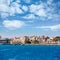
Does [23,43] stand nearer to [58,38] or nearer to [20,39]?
Result: [20,39]

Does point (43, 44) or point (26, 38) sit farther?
A: point (43, 44)

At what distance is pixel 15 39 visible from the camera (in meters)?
77.9

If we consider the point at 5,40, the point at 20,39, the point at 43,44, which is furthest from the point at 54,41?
the point at 5,40

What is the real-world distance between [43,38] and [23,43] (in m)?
7.14

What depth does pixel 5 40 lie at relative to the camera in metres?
79.0

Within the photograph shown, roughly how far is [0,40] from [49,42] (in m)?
16.7

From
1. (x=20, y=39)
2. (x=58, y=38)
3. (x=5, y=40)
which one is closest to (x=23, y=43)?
(x=20, y=39)

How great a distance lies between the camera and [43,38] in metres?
75.1

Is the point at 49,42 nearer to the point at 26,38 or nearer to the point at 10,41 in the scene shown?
the point at 26,38

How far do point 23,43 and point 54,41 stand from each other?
10840 millimetres

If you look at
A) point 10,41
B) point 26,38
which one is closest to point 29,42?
point 26,38

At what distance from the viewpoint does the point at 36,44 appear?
76.2m

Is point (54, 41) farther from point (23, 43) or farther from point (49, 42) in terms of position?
point (23, 43)

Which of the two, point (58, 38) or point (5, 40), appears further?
point (5, 40)
